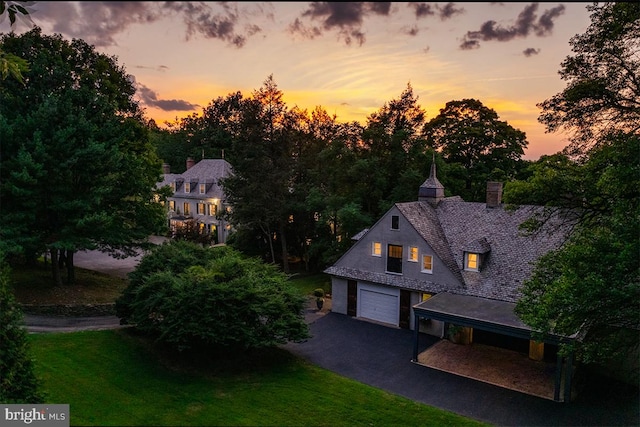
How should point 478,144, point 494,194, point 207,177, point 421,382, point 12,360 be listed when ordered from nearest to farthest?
point 12,360 → point 421,382 → point 494,194 → point 478,144 → point 207,177

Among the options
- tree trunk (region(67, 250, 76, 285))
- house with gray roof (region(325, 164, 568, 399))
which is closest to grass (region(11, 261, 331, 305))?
tree trunk (region(67, 250, 76, 285))

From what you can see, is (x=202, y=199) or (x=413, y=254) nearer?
(x=413, y=254)

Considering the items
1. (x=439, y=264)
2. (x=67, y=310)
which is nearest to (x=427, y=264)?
(x=439, y=264)

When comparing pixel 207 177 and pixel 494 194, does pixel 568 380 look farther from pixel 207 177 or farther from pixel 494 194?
pixel 207 177

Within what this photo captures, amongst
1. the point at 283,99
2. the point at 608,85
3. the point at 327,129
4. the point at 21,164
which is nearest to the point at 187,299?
the point at 21,164

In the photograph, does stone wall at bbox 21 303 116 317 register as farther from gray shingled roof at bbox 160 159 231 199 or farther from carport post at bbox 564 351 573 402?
gray shingled roof at bbox 160 159 231 199

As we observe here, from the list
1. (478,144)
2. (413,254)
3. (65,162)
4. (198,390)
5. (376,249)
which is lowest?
(198,390)
